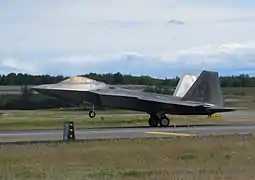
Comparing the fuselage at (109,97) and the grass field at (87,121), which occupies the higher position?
the fuselage at (109,97)

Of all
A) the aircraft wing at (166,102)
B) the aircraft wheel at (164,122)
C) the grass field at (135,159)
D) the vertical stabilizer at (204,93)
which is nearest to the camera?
the grass field at (135,159)

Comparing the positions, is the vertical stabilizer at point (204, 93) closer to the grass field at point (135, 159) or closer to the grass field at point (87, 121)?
the grass field at point (87, 121)

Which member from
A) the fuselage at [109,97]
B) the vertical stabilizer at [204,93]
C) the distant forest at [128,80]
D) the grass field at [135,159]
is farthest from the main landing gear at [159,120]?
the distant forest at [128,80]

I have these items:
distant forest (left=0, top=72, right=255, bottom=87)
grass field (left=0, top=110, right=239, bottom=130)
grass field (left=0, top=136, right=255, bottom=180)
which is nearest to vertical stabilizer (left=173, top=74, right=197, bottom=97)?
grass field (left=0, top=110, right=239, bottom=130)

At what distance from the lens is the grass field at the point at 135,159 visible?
15359mm

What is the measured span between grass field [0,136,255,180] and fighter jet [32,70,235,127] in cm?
1523

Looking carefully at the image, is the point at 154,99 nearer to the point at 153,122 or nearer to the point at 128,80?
the point at 153,122

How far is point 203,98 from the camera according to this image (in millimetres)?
43719

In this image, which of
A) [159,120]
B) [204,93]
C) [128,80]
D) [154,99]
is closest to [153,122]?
[159,120]

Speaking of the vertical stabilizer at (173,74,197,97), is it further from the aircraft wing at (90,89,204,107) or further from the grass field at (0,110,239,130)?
the aircraft wing at (90,89,204,107)

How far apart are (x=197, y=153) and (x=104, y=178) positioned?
24.8 ft

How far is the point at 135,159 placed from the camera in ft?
64.8

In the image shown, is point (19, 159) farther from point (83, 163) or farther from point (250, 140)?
point (250, 140)

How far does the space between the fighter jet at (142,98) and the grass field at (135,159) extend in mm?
15229
